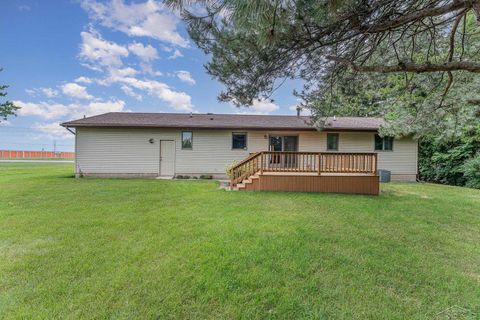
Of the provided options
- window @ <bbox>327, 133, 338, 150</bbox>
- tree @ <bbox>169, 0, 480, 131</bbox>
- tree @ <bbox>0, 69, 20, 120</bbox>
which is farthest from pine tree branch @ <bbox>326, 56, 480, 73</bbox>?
tree @ <bbox>0, 69, 20, 120</bbox>

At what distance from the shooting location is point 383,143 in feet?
40.6

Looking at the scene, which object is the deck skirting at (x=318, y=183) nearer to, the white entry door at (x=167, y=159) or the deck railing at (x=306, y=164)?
the deck railing at (x=306, y=164)

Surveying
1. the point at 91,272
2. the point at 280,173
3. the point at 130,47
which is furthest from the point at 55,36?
the point at 91,272

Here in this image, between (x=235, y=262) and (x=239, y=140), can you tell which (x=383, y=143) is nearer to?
(x=239, y=140)

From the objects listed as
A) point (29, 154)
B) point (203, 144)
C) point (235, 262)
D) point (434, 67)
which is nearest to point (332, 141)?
point (203, 144)

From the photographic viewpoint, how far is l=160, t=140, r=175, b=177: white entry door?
1222 centimetres

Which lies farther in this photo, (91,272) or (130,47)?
(130,47)

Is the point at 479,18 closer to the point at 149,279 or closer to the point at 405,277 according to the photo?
the point at 405,277

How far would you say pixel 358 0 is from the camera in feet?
A: 9.84

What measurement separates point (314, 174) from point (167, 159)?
744cm

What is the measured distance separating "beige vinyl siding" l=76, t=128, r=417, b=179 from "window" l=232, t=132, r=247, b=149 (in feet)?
0.70

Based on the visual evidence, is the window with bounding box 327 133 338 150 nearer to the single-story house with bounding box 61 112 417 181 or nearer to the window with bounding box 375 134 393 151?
the single-story house with bounding box 61 112 417 181

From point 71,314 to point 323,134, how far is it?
12.1m

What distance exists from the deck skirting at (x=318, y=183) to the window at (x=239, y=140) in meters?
4.10
